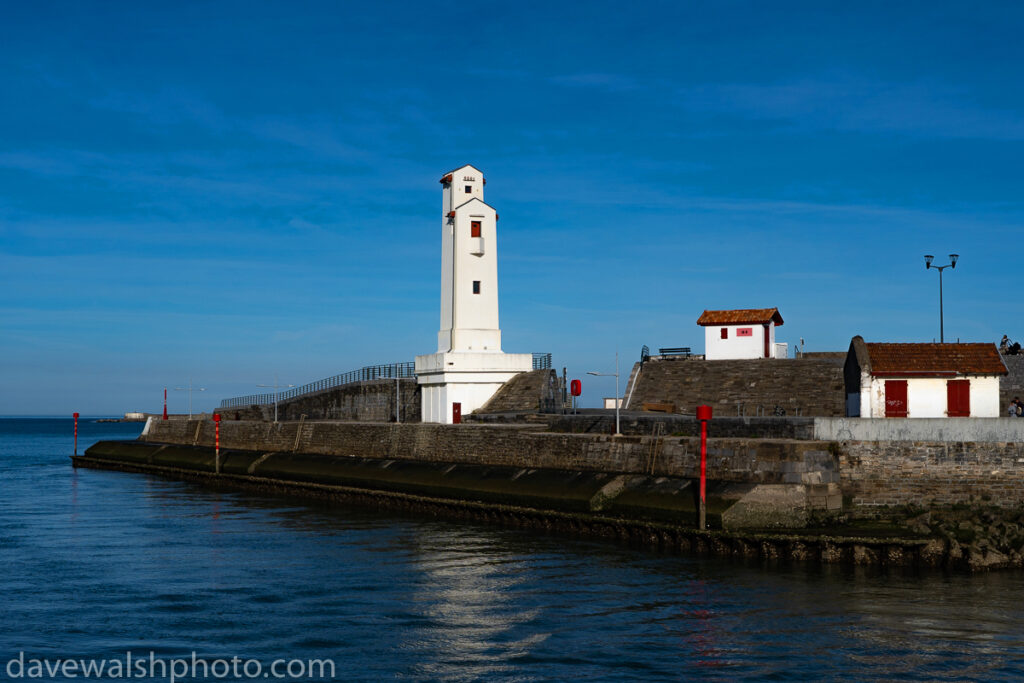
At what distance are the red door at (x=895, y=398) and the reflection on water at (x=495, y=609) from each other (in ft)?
30.9

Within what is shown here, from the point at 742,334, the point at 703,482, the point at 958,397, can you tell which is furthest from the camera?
the point at 742,334

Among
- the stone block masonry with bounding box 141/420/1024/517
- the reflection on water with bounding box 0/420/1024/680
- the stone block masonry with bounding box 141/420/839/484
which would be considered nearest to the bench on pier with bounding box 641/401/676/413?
the stone block masonry with bounding box 141/420/839/484

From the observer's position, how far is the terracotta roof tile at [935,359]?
3192cm

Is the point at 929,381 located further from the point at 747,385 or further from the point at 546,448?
the point at 747,385

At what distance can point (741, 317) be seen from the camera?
2239 inches

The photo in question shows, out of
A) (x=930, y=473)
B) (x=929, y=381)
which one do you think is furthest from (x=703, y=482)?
(x=929, y=381)

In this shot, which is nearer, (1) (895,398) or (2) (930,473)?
(2) (930,473)

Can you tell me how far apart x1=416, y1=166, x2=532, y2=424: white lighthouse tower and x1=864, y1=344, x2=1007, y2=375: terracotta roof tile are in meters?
24.5

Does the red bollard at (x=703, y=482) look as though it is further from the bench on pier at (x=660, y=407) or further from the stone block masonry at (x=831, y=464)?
the bench on pier at (x=660, y=407)

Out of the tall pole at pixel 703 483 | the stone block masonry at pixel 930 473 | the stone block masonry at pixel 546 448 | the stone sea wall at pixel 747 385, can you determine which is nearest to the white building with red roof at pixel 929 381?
the stone block masonry at pixel 930 473

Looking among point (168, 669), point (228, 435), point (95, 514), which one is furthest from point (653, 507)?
point (228, 435)

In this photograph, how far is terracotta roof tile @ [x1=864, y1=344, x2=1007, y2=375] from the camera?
31922 millimetres

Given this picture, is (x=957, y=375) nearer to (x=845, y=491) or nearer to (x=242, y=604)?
(x=845, y=491)

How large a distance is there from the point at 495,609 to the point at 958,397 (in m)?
19.0
